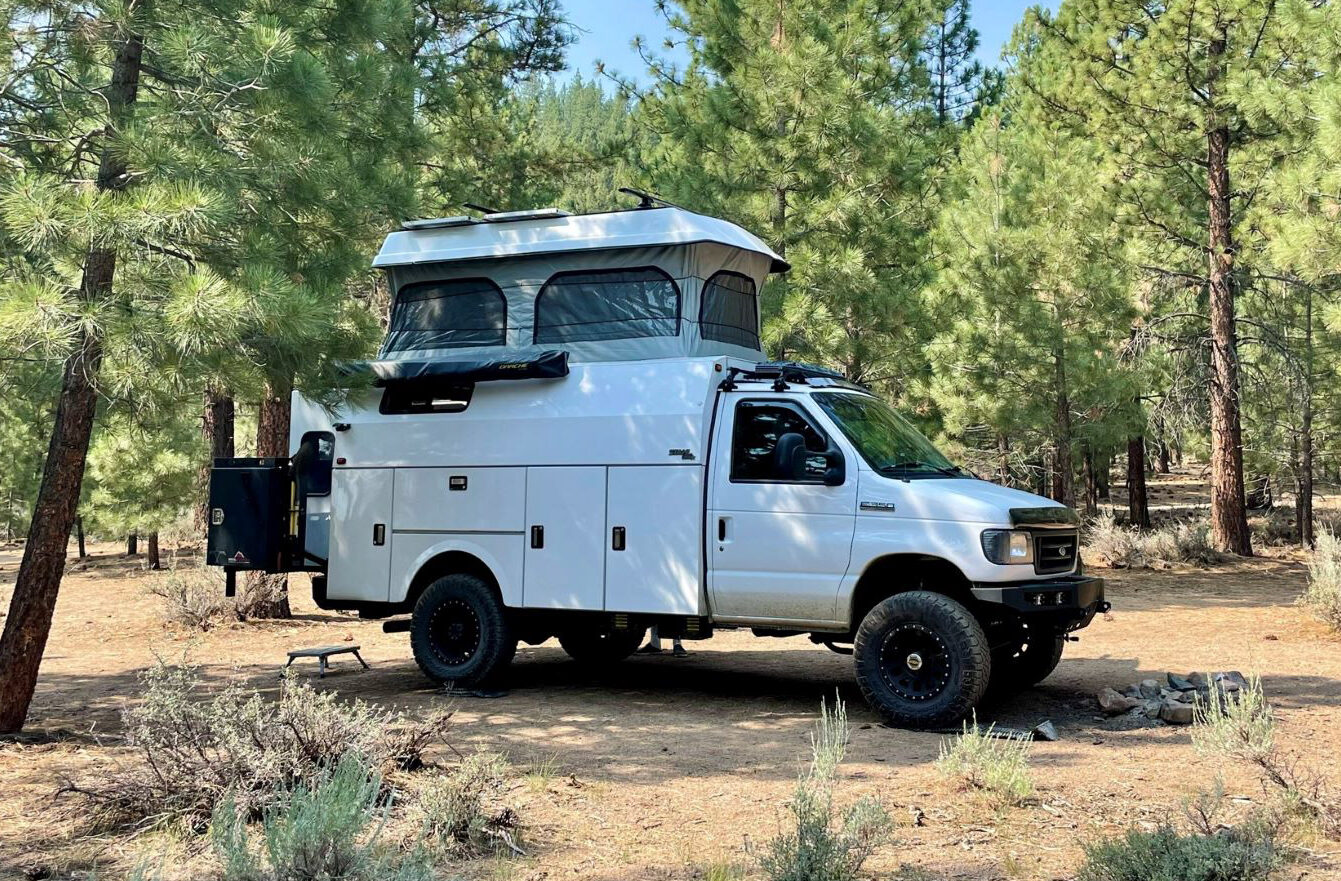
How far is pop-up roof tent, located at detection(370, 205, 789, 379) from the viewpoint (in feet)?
31.3

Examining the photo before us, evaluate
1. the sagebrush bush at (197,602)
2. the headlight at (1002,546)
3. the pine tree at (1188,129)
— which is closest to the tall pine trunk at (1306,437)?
the pine tree at (1188,129)

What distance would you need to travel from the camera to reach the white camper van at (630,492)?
8.24m

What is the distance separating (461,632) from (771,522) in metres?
2.84

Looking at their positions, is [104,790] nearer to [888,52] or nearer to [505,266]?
[505,266]

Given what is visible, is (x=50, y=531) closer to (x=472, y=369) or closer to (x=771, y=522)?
(x=472, y=369)

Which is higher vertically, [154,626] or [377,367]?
[377,367]

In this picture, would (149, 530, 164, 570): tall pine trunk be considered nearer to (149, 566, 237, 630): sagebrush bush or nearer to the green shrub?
(149, 566, 237, 630): sagebrush bush

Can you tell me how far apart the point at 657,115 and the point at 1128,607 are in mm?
9762

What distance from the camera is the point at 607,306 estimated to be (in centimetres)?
977

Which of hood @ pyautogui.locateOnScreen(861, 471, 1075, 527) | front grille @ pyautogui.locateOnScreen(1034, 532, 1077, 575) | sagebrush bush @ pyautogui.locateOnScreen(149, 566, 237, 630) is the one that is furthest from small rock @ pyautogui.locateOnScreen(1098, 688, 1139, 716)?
sagebrush bush @ pyautogui.locateOnScreen(149, 566, 237, 630)

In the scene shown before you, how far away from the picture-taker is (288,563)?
1005 cm

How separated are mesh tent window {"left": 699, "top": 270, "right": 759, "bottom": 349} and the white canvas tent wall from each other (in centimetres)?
2

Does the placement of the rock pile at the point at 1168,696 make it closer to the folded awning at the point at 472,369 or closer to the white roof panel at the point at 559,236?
the white roof panel at the point at 559,236

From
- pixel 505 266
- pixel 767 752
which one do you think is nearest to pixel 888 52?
pixel 505 266
